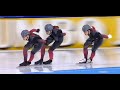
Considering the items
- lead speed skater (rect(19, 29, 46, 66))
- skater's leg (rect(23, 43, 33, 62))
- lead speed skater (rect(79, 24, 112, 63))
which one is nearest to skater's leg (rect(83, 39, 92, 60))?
lead speed skater (rect(79, 24, 112, 63))

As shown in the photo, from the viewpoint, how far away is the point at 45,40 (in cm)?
386

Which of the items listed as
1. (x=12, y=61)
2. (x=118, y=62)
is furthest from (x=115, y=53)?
(x=12, y=61)

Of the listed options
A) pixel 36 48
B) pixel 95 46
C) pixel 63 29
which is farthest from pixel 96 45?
pixel 36 48

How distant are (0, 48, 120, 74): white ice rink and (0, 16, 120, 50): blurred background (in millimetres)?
53

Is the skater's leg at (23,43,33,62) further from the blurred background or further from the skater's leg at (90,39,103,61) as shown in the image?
the skater's leg at (90,39,103,61)

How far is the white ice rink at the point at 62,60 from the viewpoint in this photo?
3.78 m

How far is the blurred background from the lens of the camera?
3.90 metres

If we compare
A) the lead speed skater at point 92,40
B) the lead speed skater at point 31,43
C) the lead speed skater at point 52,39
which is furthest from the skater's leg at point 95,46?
the lead speed skater at point 31,43

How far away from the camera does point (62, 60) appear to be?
3.86 m

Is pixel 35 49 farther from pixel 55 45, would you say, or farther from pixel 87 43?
pixel 87 43
